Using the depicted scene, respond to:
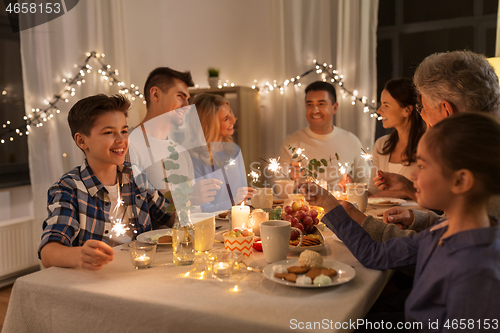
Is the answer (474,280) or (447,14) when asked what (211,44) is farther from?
(474,280)

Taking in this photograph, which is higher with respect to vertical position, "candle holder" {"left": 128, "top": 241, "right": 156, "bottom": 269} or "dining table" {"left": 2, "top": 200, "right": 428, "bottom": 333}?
"candle holder" {"left": 128, "top": 241, "right": 156, "bottom": 269}

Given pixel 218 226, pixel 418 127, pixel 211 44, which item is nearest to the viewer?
pixel 218 226

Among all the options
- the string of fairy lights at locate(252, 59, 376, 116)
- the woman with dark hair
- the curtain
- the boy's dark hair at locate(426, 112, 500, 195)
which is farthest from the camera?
the string of fairy lights at locate(252, 59, 376, 116)

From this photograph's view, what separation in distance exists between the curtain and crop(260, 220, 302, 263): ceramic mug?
109 inches

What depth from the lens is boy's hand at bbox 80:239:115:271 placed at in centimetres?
117

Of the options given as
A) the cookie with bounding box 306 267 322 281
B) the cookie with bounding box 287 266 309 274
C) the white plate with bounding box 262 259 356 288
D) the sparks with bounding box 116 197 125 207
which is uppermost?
the sparks with bounding box 116 197 125 207

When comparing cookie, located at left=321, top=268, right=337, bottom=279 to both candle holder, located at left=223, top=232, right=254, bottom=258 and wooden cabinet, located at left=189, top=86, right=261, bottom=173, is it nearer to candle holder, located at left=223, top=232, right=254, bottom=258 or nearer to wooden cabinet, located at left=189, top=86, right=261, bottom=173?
candle holder, located at left=223, top=232, right=254, bottom=258

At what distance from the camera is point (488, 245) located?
89cm

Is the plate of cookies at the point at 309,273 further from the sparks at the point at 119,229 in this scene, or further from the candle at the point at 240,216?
the sparks at the point at 119,229

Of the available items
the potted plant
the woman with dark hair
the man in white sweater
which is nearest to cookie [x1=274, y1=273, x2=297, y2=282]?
the woman with dark hair

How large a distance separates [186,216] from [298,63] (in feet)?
10.1

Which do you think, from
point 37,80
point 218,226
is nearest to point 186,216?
point 218,226

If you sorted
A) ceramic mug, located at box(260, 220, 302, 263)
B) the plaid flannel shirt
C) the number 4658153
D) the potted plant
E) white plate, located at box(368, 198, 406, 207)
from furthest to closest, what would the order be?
the potted plant < the number 4658153 < white plate, located at box(368, 198, 406, 207) < the plaid flannel shirt < ceramic mug, located at box(260, 220, 302, 263)

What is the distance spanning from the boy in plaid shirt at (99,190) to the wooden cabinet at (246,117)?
236 cm
